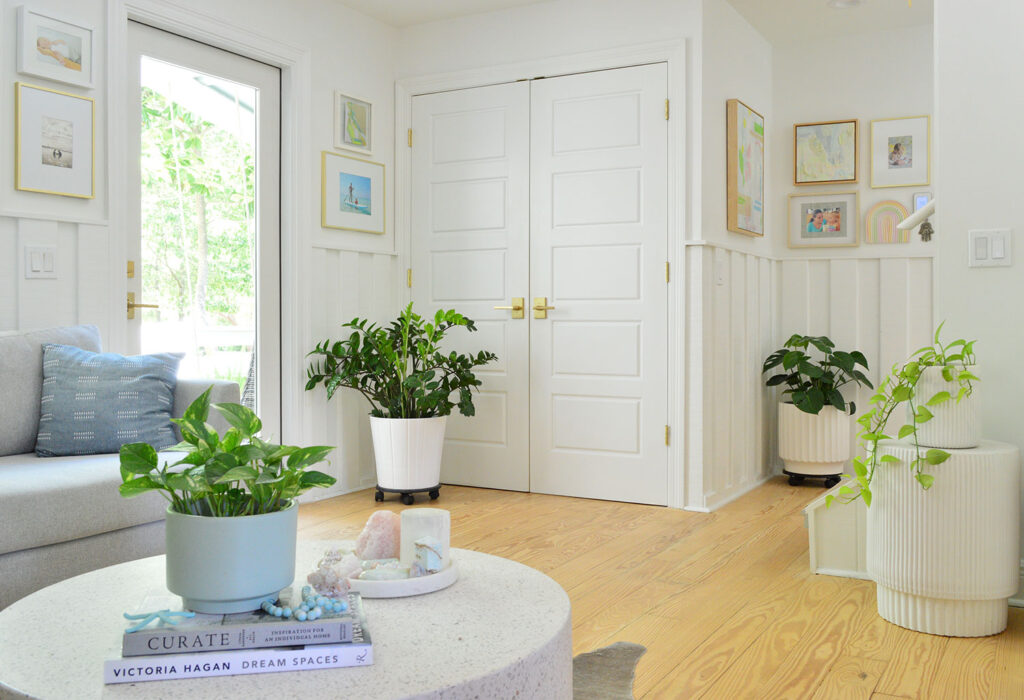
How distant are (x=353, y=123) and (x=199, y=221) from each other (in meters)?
1.04

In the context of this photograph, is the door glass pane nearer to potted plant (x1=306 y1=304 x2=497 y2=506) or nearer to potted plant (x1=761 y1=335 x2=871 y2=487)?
Answer: potted plant (x1=306 y1=304 x2=497 y2=506)

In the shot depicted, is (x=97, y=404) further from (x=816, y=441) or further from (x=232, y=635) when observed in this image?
(x=816, y=441)

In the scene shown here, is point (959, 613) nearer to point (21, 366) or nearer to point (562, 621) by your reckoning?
point (562, 621)

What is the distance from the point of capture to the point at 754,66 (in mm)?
4691

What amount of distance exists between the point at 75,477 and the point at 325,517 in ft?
5.12

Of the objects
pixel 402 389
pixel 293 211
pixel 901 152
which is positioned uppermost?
pixel 901 152

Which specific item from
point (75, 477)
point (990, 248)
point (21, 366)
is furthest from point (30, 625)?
point (990, 248)

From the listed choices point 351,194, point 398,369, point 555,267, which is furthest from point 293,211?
point 555,267

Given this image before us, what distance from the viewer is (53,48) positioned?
306cm

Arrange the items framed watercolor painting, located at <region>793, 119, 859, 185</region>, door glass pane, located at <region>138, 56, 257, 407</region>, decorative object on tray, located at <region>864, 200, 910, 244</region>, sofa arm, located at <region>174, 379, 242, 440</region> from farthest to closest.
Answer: framed watercolor painting, located at <region>793, 119, 859, 185</region> → decorative object on tray, located at <region>864, 200, 910, 244</region> → door glass pane, located at <region>138, 56, 257, 407</region> → sofa arm, located at <region>174, 379, 242, 440</region>

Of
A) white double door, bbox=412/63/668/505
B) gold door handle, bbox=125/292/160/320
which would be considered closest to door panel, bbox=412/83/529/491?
white double door, bbox=412/63/668/505

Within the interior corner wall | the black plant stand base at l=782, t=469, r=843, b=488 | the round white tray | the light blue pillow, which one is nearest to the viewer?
the round white tray

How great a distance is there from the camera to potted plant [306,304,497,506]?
4.00 m

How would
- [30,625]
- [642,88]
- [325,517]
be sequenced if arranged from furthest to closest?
[642,88] < [325,517] < [30,625]
